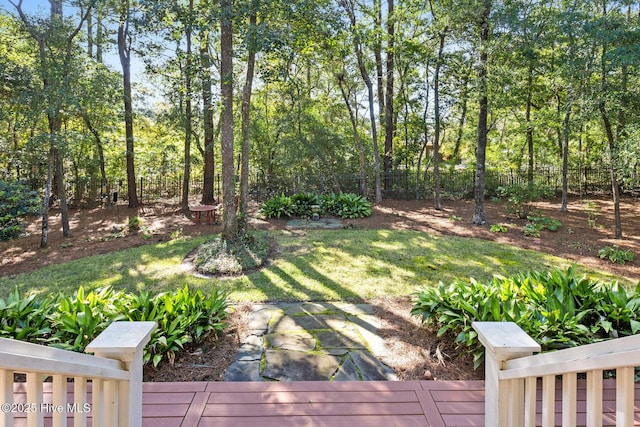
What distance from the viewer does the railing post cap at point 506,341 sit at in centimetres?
156

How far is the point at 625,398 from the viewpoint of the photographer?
101cm

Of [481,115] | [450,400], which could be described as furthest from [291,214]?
[450,400]

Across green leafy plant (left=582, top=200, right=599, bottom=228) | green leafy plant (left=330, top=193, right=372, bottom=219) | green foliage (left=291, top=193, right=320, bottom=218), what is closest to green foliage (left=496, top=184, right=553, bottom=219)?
green leafy plant (left=582, top=200, right=599, bottom=228)

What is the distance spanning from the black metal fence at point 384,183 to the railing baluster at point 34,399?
10757 millimetres

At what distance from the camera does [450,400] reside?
2.41 m

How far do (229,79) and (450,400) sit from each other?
18.1ft

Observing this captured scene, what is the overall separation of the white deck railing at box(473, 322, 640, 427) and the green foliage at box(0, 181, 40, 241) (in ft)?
27.2

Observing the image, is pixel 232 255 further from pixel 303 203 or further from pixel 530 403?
pixel 530 403

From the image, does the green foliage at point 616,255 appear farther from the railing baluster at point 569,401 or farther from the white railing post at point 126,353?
the white railing post at point 126,353

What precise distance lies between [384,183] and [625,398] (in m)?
11.7

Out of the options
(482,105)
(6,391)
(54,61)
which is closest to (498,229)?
(482,105)

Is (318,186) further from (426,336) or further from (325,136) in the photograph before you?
(426,336)

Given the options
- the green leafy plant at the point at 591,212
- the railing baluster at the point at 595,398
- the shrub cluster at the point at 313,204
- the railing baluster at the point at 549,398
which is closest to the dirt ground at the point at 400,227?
the green leafy plant at the point at 591,212

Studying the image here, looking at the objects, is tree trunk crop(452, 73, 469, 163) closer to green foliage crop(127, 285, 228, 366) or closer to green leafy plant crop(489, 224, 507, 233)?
green leafy plant crop(489, 224, 507, 233)
